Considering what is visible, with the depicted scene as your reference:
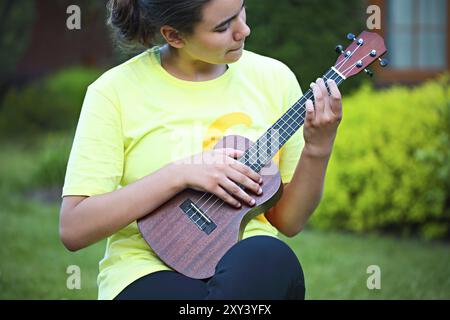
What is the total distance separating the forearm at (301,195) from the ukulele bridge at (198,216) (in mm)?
313

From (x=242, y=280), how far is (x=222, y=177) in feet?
1.20

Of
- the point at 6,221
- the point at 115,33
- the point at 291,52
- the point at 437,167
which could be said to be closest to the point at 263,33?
the point at 291,52

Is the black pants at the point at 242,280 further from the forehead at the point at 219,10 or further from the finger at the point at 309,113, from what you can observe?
the forehead at the point at 219,10

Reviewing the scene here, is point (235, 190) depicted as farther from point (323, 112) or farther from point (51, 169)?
point (51, 169)

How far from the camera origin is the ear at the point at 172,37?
2559 millimetres

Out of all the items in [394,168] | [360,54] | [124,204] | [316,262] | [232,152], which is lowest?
[316,262]

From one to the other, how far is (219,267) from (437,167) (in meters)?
3.57

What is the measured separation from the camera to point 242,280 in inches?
85.8

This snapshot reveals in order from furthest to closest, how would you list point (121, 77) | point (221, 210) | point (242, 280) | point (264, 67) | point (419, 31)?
point (419, 31)
point (264, 67)
point (121, 77)
point (221, 210)
point (242, 280)

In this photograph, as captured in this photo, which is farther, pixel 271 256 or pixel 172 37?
pixel 172 37

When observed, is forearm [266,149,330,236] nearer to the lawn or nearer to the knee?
the knee

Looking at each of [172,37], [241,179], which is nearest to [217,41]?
[172,37]

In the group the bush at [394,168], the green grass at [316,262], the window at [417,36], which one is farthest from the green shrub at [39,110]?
the bush at [394,168]

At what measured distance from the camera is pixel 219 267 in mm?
2260
